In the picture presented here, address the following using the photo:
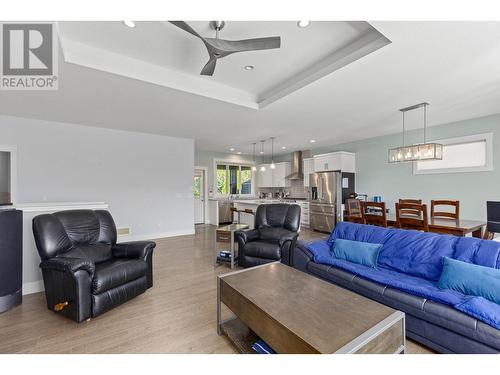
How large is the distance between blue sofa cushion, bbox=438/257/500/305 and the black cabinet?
4.14 meters

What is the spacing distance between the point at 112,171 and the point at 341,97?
4.91 m

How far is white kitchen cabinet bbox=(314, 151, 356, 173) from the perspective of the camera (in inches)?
248

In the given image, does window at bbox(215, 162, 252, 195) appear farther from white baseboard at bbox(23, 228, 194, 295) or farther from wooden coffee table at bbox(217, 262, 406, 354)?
wooden coffee table at bbox(217, 262, 406, 354)

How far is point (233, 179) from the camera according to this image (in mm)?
8945

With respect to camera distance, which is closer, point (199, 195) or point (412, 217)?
point (412, 217)

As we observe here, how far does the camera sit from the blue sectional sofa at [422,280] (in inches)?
59.2

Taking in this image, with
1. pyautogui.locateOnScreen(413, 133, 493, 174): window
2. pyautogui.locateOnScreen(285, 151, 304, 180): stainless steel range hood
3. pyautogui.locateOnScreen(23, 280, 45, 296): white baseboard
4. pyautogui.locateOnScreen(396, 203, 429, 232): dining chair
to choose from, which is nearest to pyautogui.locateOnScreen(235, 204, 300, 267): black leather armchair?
pyautogui.locateOnScreen(396, 203, 429, 232): dining chair

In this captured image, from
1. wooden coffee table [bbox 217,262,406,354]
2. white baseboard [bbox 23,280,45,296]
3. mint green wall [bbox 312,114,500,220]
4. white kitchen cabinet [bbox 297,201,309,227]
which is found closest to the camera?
wooden coffee table [bbox 217,262,406,354]

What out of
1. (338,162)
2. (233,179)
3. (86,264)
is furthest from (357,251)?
(233,179)

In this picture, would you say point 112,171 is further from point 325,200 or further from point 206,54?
point 325,200

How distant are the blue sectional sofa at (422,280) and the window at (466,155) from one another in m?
3.41

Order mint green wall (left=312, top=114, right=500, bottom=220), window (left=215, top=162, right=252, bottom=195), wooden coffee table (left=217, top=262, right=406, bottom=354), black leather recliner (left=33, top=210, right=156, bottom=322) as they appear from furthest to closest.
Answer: window (left=215, top=162, right=252, bottom=195)
mint green wall (left=312, top=114, right=500, bottom=220)
black leather recliner (left=33, top=210, right=156, bottom=322)
wooden coffee table (left=217, top=262, right=406, bottom=354)
